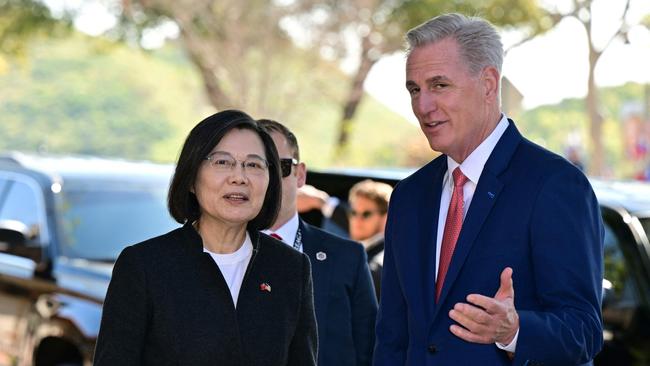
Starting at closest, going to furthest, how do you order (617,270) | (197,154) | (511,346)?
(511,346) < (197,154) < (617,270)

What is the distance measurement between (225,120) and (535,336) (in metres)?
1.12

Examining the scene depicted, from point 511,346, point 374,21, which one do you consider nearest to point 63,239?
point 511,346

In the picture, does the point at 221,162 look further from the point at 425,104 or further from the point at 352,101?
the point at 352,101

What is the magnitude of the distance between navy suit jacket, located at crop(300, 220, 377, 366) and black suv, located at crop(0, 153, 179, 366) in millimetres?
2332

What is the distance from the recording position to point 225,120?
153 inches

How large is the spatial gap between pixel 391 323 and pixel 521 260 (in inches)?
21.9

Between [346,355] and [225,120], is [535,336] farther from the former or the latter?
[346,355]

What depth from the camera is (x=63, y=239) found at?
25.3ft

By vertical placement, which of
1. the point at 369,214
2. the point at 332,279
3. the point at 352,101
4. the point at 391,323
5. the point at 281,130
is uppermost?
the point at 352,101

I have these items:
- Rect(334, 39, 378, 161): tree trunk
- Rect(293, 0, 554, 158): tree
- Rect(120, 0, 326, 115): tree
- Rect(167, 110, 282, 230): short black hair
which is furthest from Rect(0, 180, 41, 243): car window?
Rect(334, 39, 378, 161): tree trunk

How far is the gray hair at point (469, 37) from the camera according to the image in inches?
150

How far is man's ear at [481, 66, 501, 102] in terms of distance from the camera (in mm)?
3799

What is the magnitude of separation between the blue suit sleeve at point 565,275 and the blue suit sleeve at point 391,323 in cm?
50

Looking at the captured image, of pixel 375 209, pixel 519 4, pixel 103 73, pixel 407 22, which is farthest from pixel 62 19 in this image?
pixel 103 73
